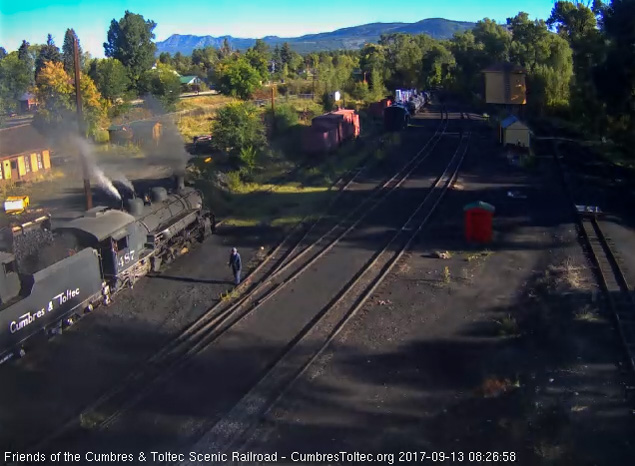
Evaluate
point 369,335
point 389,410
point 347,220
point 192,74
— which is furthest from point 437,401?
point 192,74

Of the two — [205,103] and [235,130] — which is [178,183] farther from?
[205,103]

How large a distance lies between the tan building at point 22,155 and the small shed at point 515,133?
25.9 meters

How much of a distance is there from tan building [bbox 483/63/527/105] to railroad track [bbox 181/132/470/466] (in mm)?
32987

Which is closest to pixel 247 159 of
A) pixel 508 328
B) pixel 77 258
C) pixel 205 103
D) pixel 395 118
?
pixel 77 258

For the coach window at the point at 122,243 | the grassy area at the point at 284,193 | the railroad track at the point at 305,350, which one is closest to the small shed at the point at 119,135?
the grassy area at the point at 284,193

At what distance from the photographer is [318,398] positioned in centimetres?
951

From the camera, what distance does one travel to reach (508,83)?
49.9 meters

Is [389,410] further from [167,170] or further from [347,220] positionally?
[167,170]

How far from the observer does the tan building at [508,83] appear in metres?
48.8

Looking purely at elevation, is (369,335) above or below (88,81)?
below

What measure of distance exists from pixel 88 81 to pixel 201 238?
24.4 m

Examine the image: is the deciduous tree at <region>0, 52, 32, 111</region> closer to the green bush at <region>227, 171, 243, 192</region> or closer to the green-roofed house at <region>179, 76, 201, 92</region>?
the green-roofed house at <region>179, 76, 201, 92</region>

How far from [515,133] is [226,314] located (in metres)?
27.3

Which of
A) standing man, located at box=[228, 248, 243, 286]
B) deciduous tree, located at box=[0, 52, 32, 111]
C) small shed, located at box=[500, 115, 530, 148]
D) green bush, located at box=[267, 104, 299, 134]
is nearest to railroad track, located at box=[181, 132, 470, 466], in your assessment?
standing man, located at box=[228, 248, 243, 286]
